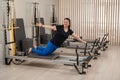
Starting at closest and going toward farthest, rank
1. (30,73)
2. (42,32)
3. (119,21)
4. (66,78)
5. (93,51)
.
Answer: (66,78)
(30,73)
(93,51)
(42,32)
(119,21)

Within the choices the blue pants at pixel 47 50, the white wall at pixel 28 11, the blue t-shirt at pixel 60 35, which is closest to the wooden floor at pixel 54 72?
the blue pants at pixel 47 50

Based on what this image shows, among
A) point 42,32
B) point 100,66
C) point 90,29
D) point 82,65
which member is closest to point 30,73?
point 82,65

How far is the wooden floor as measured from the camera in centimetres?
490

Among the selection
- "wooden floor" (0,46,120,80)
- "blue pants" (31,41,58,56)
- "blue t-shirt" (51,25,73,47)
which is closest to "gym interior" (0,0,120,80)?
"wooden floor" (0,46,120,80)

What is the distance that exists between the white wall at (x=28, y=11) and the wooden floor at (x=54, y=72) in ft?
6.57

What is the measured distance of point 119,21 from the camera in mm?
10305

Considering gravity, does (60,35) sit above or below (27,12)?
below

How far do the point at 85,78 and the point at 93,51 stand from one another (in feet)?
7.94

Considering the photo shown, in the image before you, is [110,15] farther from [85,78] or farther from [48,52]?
[85,78]

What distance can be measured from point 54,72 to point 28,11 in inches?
137

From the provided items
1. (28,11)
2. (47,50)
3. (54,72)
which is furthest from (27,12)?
(54,72)

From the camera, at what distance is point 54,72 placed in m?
5.33

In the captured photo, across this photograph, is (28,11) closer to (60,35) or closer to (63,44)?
(63,44)

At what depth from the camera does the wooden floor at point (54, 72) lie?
4898 mm
